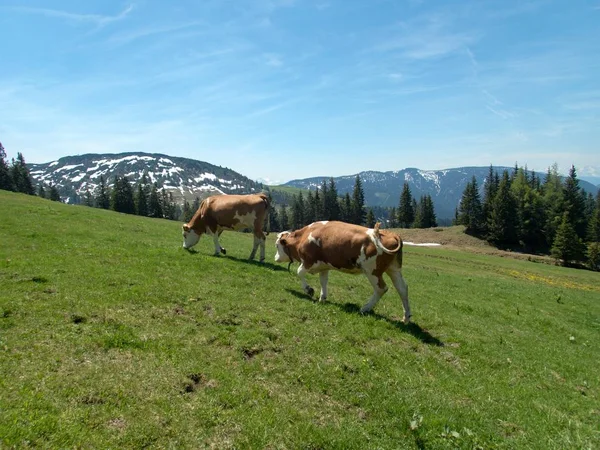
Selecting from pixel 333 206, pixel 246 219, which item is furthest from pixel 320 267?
pixel 333 206

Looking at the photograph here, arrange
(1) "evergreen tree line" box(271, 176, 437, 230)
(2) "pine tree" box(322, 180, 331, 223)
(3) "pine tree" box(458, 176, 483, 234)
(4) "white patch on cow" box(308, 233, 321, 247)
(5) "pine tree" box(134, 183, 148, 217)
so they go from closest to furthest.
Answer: (4) "white patch on cow" box(308, 233, 321, 247) → (3) "pine tree" box(458, 176, 483, 234) → (5) "pine tree" box(134, 183, 148, 217) → (1) "evergreen tree line" box(271, 176, 437, 230) → (2) "pine tree" box(322, 180, 331, 223)

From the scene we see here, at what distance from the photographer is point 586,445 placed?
7074mm

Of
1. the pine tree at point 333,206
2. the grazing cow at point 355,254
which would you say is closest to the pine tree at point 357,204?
the pine tree at point 333,206

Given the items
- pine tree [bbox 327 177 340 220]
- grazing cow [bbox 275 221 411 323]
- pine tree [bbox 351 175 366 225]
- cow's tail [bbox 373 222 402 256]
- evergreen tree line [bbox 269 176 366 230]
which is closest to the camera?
cow's tail [bbox 373 222 402 256]

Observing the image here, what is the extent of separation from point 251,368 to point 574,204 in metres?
114

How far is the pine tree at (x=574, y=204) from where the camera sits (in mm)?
95312

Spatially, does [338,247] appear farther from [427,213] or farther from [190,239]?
[427,213]

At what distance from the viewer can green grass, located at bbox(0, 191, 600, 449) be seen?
6312 mm

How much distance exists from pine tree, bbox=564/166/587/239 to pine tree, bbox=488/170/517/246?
1438 cm

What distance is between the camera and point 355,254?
13.1 m

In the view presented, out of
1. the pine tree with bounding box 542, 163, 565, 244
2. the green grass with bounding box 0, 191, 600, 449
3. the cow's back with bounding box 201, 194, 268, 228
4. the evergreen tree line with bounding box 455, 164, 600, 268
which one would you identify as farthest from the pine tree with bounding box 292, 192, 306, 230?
the green grass with bounding box 0, 191, 600, 449

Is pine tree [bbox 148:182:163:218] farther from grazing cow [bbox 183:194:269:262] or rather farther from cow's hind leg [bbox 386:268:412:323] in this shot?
cow's hind leg [bbox 386:268:412:323]

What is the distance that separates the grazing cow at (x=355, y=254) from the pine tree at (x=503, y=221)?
90.9m

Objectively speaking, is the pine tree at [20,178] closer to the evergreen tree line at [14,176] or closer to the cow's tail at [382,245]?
the evergreen tree line at [14,176]
